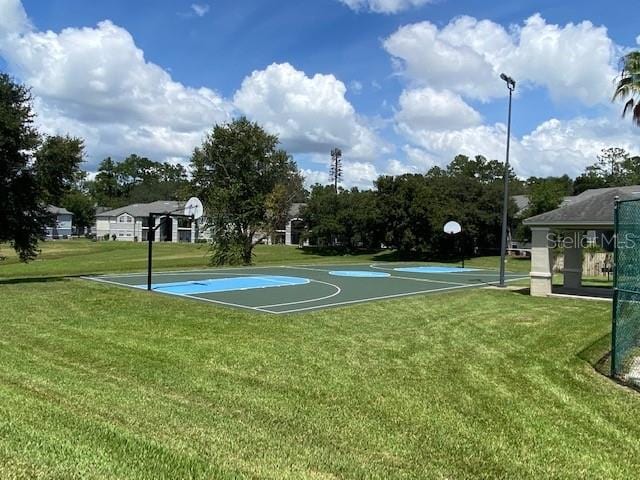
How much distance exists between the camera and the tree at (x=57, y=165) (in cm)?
1905

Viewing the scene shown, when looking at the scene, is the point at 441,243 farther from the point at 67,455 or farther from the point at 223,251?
the point at 67,455

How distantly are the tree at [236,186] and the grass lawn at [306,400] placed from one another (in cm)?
2621

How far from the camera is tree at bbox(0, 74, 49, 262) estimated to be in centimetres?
1819

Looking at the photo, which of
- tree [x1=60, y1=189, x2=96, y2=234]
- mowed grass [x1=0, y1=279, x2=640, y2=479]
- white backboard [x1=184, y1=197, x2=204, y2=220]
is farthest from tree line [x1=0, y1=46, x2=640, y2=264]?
tree [x1=60, y1=189, x2=96, y2=234]

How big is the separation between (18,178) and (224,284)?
25.1 ft

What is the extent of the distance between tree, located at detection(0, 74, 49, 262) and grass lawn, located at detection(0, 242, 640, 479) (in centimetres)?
859

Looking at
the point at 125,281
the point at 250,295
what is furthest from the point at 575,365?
the point at 125,281

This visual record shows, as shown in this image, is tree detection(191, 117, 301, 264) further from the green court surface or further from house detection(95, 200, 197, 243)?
house detection(95, 200, 197, 243)

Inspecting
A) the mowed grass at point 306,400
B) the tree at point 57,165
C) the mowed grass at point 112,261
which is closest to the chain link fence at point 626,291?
the mowed grass at point 306,400

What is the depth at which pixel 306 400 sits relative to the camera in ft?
19.5

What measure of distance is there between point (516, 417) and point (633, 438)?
99 centimetres

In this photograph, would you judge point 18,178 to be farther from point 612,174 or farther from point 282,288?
point 612,174

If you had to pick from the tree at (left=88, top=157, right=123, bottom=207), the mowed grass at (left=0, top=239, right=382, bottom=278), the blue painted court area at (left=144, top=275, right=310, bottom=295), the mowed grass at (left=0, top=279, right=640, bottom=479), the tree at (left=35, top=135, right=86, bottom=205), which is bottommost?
the mowed grass at (left=0, top=239, right=382, bottom=278)

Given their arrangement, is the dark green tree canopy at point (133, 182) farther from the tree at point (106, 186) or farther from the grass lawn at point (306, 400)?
the grass lawn at point (306, 400)
